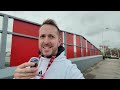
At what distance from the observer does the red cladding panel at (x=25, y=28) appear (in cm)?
316

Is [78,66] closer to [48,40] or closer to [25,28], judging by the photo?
[25,28]

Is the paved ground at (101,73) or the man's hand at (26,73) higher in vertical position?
the man's hand at (26,73)

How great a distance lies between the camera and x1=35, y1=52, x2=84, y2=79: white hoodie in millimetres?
1297

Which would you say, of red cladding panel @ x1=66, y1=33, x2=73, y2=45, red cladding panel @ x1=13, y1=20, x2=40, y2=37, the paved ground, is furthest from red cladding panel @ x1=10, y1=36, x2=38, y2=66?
the paved ground

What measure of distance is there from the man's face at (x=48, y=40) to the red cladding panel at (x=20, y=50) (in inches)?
70.5

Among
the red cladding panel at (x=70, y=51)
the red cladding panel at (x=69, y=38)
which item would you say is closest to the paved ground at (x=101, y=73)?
the red cladding panel at (x=70, y=51)

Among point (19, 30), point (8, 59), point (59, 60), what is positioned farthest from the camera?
point (19, 30)

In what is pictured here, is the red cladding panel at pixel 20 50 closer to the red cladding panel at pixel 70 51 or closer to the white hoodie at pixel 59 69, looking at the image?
the white hoodie at pixel 59 69

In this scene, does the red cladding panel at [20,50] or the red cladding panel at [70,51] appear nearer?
the red cladding panel at [20,50]

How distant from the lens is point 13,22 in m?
3.05
